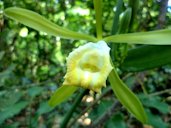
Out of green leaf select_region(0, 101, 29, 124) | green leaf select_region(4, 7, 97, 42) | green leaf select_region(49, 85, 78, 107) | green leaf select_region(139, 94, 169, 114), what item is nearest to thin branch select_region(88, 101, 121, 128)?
green leaf select_region(139, 94, 169, 114)

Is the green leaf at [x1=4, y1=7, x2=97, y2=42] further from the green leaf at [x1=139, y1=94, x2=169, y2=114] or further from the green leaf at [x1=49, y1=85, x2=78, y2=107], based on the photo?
the green leaf at [x1=139, y1=94, x2=169, y2=114]

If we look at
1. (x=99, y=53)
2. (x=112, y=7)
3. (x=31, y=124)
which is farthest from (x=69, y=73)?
(x=112, y=7)

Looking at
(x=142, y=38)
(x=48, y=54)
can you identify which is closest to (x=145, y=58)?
Result: (x=142, y=38)

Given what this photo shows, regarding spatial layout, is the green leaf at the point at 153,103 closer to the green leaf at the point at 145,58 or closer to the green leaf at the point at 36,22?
the green leaf at the point at 145,58

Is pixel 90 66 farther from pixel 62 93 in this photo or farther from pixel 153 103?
pixel 153 103

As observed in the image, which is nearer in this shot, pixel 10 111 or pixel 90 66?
pixel 90 66

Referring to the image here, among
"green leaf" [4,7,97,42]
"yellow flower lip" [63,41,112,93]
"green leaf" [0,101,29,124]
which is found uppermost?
"green leaf" [4,7,97,42]

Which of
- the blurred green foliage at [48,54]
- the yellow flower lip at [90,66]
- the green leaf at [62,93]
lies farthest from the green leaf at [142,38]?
the blurred green foliage at [48,54]
